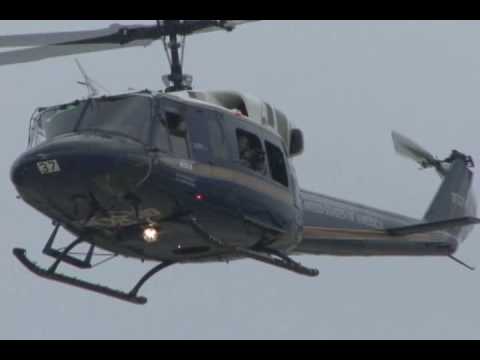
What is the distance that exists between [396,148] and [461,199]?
1720 millimetres

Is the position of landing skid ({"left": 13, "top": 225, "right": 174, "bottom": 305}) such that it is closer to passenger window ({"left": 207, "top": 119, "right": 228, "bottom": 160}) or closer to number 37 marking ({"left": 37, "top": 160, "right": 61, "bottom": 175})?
number 37 marking ({"left": 37, "top": 160, "right": 61, "bottom": 175})

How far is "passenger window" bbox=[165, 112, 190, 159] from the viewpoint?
1831cm

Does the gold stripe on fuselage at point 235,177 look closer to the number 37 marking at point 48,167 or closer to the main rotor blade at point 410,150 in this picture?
the number 37 marking at point 48,167

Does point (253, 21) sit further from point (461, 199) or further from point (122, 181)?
point (461, 199)

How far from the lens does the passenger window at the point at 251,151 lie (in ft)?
63.0

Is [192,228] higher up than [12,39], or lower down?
lower down

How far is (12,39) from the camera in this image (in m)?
17.9

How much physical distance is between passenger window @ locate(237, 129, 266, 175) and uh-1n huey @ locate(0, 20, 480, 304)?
1 centimetres

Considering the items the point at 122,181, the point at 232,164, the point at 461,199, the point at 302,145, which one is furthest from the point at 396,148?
the point at 122,181

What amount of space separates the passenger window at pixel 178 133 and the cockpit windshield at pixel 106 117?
12.2 inches

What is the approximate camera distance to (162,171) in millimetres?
17938

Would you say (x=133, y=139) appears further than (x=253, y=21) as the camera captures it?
No

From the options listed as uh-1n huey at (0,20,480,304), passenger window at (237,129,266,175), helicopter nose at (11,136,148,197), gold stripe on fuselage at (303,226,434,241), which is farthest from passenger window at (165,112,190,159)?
gold stripe on fuselage at (303,226,434,241)

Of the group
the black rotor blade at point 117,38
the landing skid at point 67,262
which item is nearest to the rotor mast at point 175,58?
the black rotor blade at point 117,38
